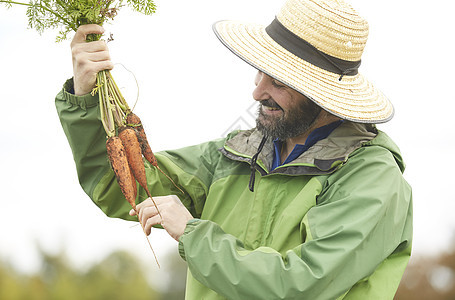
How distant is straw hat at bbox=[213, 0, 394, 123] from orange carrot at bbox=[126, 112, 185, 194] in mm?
443

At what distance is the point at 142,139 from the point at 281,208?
599 mm

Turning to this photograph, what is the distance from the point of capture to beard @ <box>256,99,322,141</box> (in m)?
2.16

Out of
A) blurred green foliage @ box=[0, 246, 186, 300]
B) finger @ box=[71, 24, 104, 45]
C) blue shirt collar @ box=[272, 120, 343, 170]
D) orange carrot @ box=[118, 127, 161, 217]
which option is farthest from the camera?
blurred green foliage @ box=[0, 246, 186, 300]

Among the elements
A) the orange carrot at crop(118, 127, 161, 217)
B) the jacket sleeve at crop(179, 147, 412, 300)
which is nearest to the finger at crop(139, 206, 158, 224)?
the orange carrot at crop(118, 127, 161, 217)

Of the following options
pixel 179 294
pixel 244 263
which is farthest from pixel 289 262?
pixel 179 294

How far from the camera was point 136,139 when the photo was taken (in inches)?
83.4

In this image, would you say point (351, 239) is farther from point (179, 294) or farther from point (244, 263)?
point (179, 294)

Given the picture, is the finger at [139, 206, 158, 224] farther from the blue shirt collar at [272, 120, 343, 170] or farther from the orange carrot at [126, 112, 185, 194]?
the blue shirt collar at [272, 120, 343, 170]

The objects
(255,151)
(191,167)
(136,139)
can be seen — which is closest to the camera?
(136,139)

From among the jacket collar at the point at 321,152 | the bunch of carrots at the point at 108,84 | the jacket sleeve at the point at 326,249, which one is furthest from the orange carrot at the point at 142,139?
the jacket sleeve at the point at 326,249

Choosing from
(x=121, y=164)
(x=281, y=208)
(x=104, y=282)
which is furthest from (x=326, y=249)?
(x=104, y=282)

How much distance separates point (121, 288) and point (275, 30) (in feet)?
12.5

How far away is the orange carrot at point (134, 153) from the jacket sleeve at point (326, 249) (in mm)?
325

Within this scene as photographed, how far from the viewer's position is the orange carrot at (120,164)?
2.04 m
